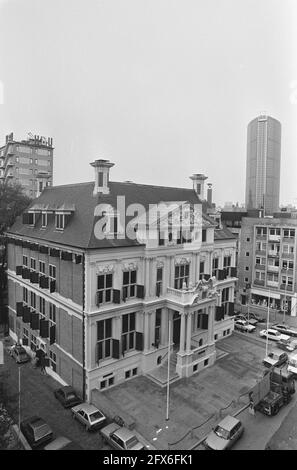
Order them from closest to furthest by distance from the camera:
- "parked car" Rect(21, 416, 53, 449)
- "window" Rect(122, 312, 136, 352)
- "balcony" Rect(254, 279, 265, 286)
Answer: "parked car" Rect(21, 416, 53, 449), "window" Rect(122, 312, 136, 352), "balcony" Rect(254, 279, 265, 286)

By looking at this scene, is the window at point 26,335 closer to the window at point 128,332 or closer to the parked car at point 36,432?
the window at point 128,332

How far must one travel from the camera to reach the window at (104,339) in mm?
24766

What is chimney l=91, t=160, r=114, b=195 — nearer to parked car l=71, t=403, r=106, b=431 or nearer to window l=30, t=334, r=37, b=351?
window l=30, t=334, r=37, b=351

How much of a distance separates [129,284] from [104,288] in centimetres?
249

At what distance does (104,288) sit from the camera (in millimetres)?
24656

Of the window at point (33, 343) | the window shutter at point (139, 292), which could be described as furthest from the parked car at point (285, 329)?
the window at point (33, 343)

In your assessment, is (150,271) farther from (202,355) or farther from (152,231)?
(202,355)

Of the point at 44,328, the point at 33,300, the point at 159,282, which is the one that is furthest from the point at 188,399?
the point at 33,300

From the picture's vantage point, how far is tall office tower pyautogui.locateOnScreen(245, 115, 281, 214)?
198 ft

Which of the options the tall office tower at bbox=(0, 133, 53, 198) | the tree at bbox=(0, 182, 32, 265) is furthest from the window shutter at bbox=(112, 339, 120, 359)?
the tall office tower at bbox=(0, 133, 53, 198)

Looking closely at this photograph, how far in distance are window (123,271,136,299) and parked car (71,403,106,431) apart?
8.14 m

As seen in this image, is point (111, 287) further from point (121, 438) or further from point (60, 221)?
point (121, 438)

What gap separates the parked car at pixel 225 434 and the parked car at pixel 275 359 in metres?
9.60
